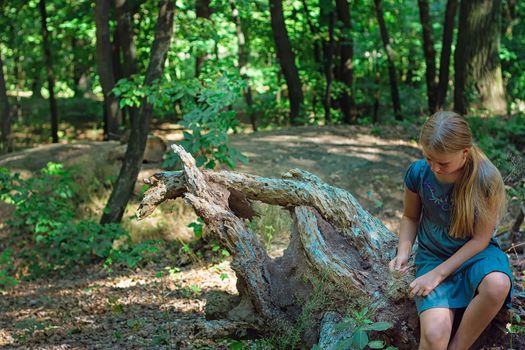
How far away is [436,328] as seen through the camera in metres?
3.23

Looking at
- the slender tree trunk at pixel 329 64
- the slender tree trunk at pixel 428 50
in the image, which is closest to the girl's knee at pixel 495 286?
the slender tree trunk at pixel 329 64

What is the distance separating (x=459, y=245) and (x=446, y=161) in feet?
1.57

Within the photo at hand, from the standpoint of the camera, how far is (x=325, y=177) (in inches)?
392

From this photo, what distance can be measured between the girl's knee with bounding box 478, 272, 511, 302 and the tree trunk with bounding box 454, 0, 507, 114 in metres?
10.2

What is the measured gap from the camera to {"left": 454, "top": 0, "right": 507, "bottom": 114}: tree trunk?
12906mm

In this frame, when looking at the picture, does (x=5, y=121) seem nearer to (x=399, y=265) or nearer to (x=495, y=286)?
(x=399, y=265)

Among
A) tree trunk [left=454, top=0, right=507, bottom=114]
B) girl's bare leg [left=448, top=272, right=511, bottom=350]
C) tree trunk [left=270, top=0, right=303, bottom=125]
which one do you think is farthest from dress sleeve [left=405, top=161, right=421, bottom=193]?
tree trunk [left=270, top=0, right=303, bottom=125]

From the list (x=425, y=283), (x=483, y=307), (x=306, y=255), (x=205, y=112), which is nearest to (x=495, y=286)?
(x=483, y=307)

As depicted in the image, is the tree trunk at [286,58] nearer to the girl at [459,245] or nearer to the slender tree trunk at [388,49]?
the slender tree trunk at [388,49]

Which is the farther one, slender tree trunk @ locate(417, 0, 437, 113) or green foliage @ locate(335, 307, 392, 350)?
slender tree trunk @ locate(417, 0, 437, 113)

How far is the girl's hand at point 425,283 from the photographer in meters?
3.34

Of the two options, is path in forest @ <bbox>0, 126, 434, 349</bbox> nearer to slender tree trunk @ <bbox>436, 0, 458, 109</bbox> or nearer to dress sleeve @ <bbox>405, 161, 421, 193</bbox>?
dress sleeve @ <bbox>405, 161, 421, 193</bbox>

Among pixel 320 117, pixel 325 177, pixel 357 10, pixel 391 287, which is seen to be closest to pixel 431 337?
pixel 391 287

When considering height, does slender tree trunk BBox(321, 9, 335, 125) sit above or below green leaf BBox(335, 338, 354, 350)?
above
